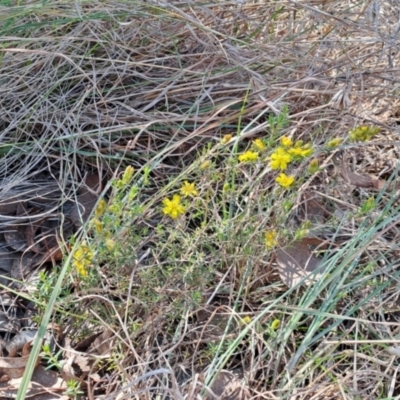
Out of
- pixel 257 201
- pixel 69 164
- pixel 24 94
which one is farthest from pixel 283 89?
pixel 24 94

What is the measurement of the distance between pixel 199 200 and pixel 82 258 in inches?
10.9

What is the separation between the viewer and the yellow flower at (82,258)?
122 cm

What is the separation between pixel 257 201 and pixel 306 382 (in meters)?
0.39

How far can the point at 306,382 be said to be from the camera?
124 centimetres

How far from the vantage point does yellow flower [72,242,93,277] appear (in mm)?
1220

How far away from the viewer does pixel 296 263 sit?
55.7 inches

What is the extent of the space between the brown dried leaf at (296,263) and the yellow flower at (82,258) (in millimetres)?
427

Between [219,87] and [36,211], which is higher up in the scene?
[219,87]

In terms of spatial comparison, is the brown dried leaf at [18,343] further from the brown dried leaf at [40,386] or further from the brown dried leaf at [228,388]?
the brown dried leaf at [228,388]

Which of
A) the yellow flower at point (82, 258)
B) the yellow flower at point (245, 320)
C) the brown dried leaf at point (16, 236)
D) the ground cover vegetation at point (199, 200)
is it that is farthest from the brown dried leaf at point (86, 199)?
the yellow flower at point (245, 320)

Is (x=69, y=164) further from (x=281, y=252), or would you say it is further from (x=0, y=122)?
(x=281, y=252)

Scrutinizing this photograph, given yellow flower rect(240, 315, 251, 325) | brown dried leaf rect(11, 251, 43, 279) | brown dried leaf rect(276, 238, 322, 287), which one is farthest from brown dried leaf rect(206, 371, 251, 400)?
brown dried leaf rect(11, 251, 43, 279)

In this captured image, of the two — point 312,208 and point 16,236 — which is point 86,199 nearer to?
point 16,236

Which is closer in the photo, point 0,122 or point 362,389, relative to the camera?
point 362,389
